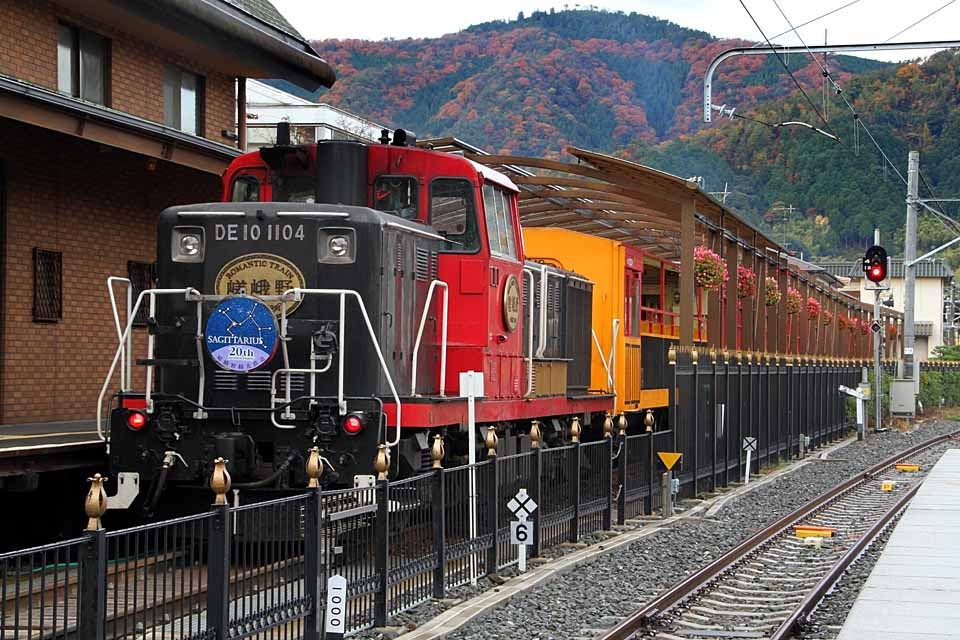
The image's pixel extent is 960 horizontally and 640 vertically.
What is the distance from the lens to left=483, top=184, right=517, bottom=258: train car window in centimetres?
1295

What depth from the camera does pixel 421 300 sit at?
12328mm

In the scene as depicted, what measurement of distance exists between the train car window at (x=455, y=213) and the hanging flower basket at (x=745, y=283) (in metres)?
13.3

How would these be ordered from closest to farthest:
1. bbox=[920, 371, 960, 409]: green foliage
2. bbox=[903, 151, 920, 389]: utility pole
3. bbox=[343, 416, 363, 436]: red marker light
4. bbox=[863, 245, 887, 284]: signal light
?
bbox=[343, 416, 363, 436]: red marker light, bbox=[863, 245, 887, 284]: signal light, bbox=[903, 151, 920, 389]: utility pole, bbox=[920, 371, 960, 409]: green foliage

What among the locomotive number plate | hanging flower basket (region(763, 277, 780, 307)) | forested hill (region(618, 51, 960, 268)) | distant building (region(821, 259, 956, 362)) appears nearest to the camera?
the locomotive number plate

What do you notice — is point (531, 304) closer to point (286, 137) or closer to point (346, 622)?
point (286, 137)

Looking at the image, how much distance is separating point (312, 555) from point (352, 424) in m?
2.25

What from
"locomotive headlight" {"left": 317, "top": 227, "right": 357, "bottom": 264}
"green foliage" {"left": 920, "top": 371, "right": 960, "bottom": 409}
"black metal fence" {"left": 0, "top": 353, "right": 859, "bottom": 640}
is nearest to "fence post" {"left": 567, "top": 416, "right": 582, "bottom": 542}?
"black metal fence" {"left": 0, "top": 353, "right": 859, "bottom": 640}

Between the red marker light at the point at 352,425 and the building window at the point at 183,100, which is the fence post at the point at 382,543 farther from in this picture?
the building window at the point at 183,100

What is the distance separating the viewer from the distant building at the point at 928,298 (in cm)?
9531

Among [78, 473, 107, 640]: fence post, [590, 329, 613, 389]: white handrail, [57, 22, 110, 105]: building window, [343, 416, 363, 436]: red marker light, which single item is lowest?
[78, 473, 107, 640]: fence post

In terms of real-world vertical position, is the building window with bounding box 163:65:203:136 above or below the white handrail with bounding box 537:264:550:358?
above

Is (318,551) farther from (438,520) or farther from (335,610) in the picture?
(438,520)

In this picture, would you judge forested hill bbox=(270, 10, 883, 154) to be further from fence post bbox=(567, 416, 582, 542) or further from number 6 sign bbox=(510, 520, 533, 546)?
number 6 sign bbox=(510, 520, 533, 546)

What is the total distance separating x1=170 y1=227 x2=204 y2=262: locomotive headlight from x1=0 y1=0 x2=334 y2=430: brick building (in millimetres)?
1956
